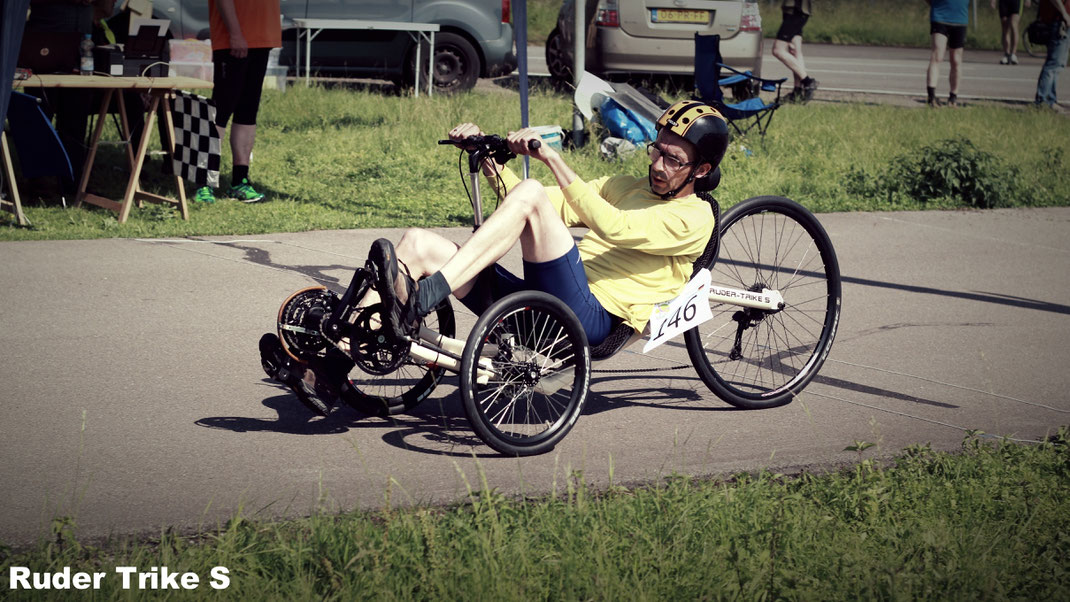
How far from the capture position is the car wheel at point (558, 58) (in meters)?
15.1

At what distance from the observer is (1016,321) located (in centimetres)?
651

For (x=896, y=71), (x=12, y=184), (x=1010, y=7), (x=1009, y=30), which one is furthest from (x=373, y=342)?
(x=1009, y=30)

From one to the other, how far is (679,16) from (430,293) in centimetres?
992

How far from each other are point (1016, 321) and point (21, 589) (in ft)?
17.9

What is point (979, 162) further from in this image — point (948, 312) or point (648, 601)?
point (648, 601)

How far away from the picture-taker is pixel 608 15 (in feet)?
43.3

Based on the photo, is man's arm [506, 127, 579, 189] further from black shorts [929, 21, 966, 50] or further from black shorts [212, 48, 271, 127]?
black shorts [929, 21, 966, 50]

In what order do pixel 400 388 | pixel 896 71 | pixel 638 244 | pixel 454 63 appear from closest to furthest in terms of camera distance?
1. pixel 638 244
2. pixel 400 388
3. pixel 454 63
4. pixel 896 71

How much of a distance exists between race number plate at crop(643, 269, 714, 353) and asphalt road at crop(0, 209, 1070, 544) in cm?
43

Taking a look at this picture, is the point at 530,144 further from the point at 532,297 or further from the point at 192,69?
the point at 192,69

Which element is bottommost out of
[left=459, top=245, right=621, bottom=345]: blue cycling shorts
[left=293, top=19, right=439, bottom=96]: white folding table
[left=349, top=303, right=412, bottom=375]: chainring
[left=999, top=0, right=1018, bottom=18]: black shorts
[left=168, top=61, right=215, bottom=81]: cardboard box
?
[left=349, top=303, right=412, bottom=375]: chainring

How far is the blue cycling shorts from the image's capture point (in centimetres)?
423

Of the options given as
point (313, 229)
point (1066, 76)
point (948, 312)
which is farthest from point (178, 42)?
point (1066, 76)

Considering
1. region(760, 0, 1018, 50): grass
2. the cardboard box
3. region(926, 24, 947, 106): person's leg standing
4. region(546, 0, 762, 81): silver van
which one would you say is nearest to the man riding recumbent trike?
the cardboard box
